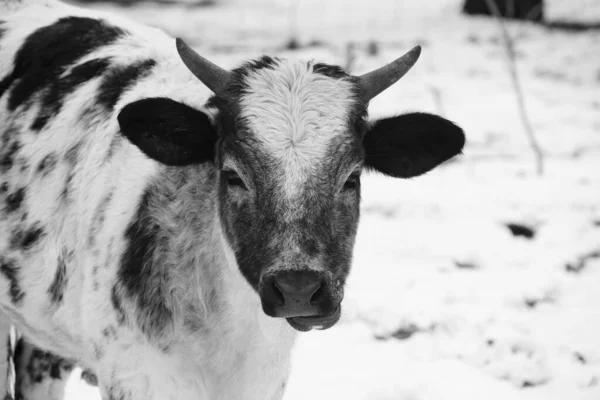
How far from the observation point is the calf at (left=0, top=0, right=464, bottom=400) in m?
3.18

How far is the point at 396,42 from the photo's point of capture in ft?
42.9

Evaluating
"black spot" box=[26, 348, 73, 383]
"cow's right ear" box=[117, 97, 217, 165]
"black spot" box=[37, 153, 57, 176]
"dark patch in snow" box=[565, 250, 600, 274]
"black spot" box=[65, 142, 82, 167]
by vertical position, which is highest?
"cow's right ear" box=[117, 97, 217, 165]

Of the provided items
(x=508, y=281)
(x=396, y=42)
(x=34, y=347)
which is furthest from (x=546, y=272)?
(x=396, y=42)

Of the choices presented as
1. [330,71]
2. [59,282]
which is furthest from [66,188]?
[330,71]

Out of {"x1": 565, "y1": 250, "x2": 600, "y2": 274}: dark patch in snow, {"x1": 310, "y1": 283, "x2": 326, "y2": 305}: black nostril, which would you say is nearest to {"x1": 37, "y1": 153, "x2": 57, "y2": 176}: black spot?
{"x1": 310, "y1": 283, "x2": 326, "y2": 305}: black nostril

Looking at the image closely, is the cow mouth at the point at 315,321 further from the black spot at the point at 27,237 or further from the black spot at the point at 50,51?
the black spot at the point at 50,51

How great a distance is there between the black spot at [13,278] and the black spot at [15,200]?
0.75ft

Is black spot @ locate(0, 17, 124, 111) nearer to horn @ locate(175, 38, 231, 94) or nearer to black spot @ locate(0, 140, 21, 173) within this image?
black spot @ locate(0, 140, 21, 173)

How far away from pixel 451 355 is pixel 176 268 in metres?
2.30

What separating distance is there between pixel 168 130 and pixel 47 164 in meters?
0.84

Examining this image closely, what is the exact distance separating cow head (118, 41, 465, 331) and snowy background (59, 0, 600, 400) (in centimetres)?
179

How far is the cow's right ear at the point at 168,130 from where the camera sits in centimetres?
336

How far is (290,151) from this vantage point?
Result: 10.5ft

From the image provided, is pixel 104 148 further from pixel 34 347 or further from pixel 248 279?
pixel 34 347
